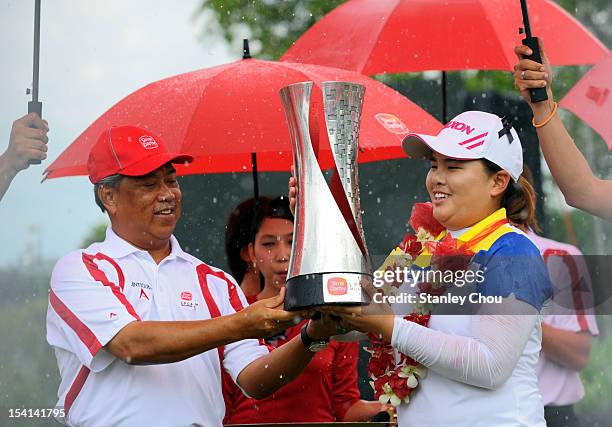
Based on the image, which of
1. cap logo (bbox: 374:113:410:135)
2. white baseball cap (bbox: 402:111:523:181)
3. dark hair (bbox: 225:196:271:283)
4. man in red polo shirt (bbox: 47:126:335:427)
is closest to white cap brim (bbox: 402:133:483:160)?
white baseball cap (bbox: 402:111:523:181)

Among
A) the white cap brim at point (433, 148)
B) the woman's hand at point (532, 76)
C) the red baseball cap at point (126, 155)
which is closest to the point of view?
the white cap brim at point (433, 148)

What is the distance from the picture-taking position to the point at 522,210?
262 centimetres

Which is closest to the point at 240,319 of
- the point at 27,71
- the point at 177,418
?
the point at 177,418

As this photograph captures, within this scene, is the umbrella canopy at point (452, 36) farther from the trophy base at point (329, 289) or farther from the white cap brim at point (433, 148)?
the trophy base at point (329, 289)

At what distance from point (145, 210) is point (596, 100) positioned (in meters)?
1.20

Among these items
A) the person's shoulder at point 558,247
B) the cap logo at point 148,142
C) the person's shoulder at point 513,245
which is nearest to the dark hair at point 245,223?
the cap logo at point 148,142

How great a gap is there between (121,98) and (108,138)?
1.17ft

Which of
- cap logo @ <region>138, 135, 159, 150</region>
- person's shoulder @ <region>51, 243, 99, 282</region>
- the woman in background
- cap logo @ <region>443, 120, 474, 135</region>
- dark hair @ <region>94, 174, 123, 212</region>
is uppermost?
cap logo @ <region>138, 135, 159, 150</region>

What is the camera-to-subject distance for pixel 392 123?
10.9 ft

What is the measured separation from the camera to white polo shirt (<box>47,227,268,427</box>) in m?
2.61

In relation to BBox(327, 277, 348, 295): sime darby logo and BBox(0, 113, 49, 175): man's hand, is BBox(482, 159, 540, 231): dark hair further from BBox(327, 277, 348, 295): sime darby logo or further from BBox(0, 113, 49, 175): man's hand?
BBox(0, 113, 49, 175): man's hand

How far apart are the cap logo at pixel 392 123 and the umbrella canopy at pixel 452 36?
1.07ft

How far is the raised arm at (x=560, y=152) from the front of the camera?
8.41 feet

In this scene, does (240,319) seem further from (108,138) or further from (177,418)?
(108,138)
